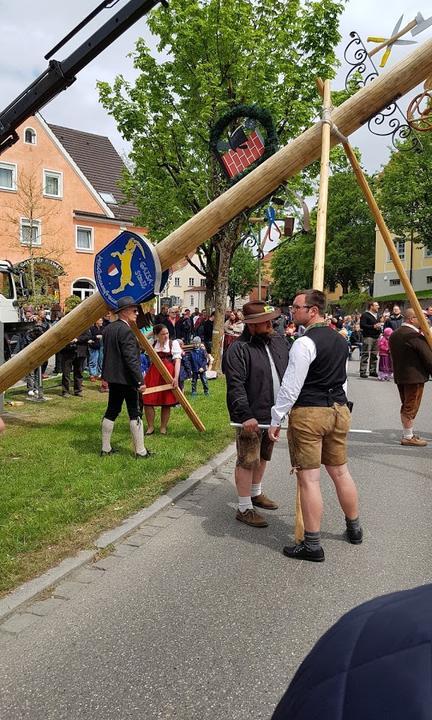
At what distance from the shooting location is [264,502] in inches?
223

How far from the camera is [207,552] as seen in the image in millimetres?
4539

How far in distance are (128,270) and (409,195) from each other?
128 feet

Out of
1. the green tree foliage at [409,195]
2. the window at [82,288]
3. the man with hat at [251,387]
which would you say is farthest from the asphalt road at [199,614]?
the green tree foliage at [409,195]

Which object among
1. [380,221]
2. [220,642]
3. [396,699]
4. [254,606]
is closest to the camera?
[396,699]

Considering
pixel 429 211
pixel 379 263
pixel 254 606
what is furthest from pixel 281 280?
pixel 254 606

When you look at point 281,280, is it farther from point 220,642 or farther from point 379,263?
point 220,642

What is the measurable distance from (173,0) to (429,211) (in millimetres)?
31235

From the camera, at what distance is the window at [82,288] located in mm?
34828

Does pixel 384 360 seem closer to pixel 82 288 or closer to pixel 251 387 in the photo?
pixel 251 387

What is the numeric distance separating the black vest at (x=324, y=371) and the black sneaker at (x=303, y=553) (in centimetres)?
104

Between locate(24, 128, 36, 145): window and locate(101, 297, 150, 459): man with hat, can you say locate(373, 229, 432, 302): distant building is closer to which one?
locate(24, 128, 36, 145): window

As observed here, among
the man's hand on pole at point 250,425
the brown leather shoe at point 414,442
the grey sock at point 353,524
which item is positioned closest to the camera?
the grey sock at point 353,524

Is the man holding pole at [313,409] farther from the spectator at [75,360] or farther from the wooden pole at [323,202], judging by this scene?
the spectator at [75,360]

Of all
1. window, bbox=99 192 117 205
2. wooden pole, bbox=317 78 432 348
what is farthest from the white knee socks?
window, bbox=99 192 117 205
